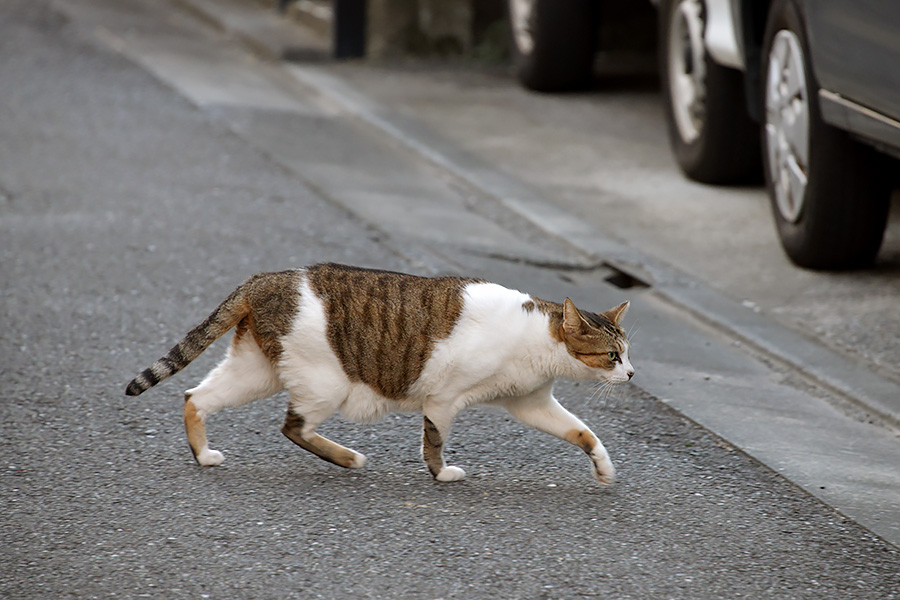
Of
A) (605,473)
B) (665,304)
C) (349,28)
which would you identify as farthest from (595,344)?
(349,28)

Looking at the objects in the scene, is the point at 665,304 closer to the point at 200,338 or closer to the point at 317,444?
the point at 317,444

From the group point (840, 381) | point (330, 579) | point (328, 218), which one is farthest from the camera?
point (328, 218)

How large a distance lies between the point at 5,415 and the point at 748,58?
3.82m

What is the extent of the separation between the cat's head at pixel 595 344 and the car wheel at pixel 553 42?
18.7 ft

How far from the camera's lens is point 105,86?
31.0 feet

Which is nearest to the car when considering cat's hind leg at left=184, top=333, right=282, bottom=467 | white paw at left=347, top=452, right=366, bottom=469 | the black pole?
white paw at left=347, top=452, right=366, bottom=469

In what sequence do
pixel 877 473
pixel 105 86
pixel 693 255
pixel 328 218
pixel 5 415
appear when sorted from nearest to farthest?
1. pixel 877 473
2. pixel 5 415
3. pixel 693 255
4. pixel 328 218
5. pixel 105 86

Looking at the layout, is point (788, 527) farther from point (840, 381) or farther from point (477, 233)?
point (477, 233)

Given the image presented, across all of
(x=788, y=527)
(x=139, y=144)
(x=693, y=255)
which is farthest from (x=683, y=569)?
(x=139, y=144)

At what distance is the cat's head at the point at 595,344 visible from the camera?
11.4 feet

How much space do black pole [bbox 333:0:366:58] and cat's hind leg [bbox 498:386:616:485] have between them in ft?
24.3

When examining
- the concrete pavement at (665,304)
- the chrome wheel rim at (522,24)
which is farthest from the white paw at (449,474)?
the chrome wheel rim at (522,24)

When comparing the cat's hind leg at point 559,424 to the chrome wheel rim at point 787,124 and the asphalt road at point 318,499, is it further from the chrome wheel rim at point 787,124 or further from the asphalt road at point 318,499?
the chrome wheel rim at point 787,124

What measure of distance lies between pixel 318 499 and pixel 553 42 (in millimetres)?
6134
